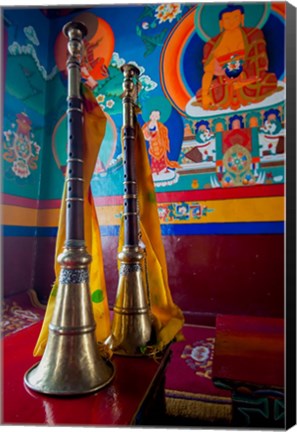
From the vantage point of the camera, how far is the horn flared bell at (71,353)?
0.53 m

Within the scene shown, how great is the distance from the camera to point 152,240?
3.26ft

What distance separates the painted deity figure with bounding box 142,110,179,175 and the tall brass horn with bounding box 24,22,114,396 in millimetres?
898

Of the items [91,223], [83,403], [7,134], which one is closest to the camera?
[83,403]

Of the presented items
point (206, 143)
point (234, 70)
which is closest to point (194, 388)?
point (206, 143)

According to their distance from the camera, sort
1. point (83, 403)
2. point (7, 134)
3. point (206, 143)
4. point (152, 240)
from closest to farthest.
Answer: point (83, 403) < point (152, 240) < point (7, 134) < point (206, 143)

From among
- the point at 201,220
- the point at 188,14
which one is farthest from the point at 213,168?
the point at 188,14

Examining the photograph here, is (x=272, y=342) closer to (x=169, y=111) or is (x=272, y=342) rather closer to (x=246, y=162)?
(x=246, y=162)

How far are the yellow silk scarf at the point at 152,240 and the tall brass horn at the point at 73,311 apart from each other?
0.37 m

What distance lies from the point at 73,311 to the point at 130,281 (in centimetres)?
27

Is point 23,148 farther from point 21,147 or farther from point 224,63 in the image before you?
point 224,63

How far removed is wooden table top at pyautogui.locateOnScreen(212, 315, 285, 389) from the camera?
729mm

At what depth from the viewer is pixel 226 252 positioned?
1.38 metres

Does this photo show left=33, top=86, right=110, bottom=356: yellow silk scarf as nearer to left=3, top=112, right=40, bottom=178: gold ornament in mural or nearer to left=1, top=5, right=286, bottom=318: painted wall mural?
left=1, top=5, right=286, bottom=318: painted wall mural

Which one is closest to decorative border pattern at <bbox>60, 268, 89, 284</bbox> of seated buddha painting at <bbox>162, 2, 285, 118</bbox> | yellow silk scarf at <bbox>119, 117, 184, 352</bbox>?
yellow silk scarf at <bbox>119, 117, 184, 352</bbox>
